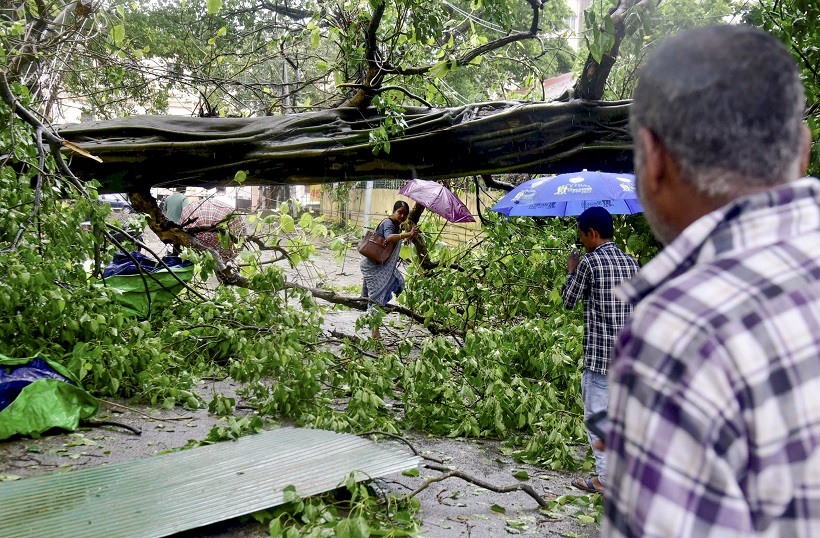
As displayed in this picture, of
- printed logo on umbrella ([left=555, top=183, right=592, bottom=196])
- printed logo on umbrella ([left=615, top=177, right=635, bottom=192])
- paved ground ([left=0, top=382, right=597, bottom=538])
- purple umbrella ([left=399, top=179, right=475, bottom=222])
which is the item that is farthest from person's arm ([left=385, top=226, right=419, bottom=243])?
paved ground ([left=0, top=382, right=597, bottom=538])

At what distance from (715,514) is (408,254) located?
8.40m

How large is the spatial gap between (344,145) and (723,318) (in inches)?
220

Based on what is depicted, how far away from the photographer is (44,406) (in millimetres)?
5234

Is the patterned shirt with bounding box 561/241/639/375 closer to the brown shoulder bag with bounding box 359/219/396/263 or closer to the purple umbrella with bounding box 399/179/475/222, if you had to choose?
the purple umbrella with bounding box 399/179/475/222

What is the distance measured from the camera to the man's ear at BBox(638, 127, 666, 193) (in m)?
1.15

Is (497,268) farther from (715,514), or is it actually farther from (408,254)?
(715,514)

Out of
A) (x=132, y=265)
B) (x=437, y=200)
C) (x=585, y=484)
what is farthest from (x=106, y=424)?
(x=437, y=200)

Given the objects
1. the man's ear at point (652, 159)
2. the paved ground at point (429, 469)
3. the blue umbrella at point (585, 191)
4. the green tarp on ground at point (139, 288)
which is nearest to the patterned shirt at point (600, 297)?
the paved ground at point (429, 469)

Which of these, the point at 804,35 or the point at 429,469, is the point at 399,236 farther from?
the point at 804,35

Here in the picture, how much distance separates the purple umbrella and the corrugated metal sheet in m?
4.70

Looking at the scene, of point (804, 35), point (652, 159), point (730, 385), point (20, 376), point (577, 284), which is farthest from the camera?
point (20, 376)

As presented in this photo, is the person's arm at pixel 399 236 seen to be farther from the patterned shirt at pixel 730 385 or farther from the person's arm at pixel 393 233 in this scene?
the patterned shirt at pixel 730 385

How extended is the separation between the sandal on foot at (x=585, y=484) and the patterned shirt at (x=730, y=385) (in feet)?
12.9

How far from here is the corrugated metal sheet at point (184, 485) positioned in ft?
11.9
